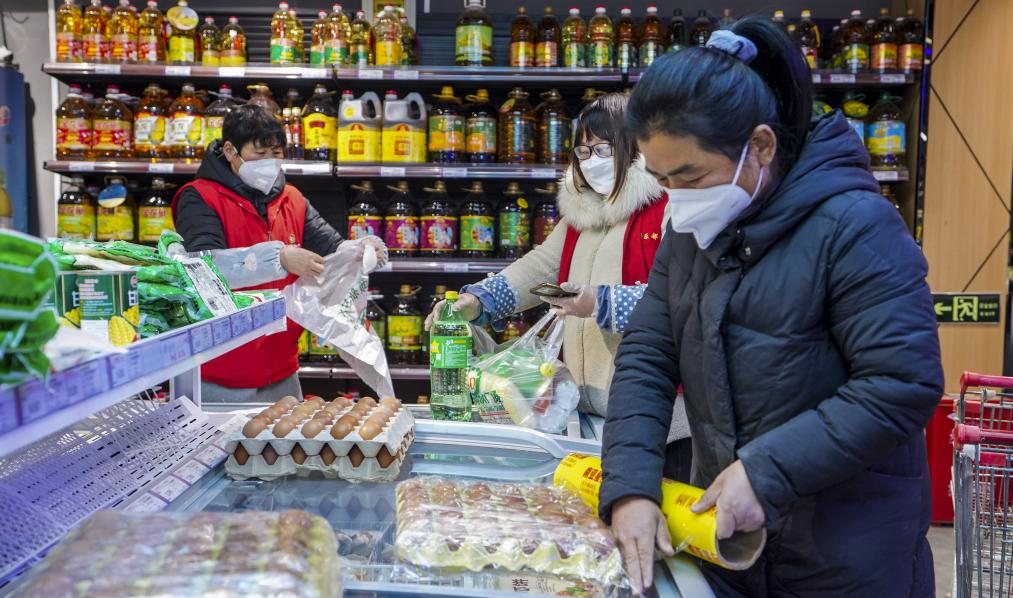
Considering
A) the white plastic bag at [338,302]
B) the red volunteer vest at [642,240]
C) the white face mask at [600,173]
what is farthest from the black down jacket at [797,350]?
the white plastic bag at [338,302]

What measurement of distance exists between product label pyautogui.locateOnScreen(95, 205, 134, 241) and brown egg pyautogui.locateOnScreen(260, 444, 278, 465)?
3.34 m

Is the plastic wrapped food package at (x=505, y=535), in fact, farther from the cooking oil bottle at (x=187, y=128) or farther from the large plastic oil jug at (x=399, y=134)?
the cooking oil bottle at (x=187, y=128)

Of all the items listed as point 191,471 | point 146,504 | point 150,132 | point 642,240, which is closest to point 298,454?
point 191,471

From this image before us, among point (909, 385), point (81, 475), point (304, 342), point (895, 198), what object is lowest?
point (304, 342)

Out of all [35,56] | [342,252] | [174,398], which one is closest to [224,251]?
[342,252]

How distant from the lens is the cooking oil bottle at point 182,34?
439cm

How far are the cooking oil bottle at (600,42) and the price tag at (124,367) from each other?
11.9 ft

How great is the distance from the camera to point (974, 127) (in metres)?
4.46

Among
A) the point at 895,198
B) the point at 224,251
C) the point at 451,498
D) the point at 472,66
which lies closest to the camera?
the point at 451,498

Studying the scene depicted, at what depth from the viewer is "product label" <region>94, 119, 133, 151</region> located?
439cm

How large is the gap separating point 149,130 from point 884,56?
387 centimetres

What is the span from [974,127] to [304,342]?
12.4ft

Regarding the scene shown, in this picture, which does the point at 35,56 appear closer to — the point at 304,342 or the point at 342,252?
the point at 304,342

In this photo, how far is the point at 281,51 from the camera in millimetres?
4398
